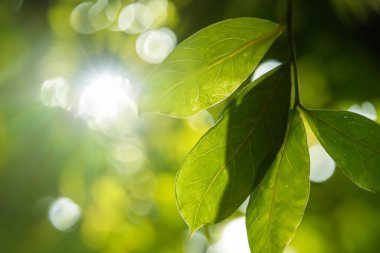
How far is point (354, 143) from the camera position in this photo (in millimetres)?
755

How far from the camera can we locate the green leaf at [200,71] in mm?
764

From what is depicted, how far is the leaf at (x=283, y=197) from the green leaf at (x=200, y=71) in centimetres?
12

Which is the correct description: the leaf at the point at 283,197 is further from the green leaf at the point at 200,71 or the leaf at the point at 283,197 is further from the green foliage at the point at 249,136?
the green leaf at the point at 200,71

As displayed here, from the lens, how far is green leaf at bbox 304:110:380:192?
0.75m

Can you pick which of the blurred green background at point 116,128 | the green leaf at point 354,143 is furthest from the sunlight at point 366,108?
the green leaf at point 354,143

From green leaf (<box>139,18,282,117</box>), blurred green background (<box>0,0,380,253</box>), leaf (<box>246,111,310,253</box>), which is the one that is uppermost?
green leaf (<box>139,18,282,117</box>)

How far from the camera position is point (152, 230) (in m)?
2.58

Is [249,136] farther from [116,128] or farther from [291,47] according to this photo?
[116,128]

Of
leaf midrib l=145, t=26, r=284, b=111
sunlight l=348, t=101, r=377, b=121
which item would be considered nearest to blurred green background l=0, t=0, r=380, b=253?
sunlight l=348, t=101, r=377, b=121

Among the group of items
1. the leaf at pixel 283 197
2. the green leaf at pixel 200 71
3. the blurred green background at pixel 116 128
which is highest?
the green leaf at pixel 200 71

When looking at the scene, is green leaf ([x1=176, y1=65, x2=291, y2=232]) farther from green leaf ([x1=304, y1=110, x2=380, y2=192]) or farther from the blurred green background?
the blurred green background

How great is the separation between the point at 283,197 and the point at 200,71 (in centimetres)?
23

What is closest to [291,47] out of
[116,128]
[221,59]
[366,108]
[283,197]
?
[221,59]

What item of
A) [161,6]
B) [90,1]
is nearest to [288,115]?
[161,6]
